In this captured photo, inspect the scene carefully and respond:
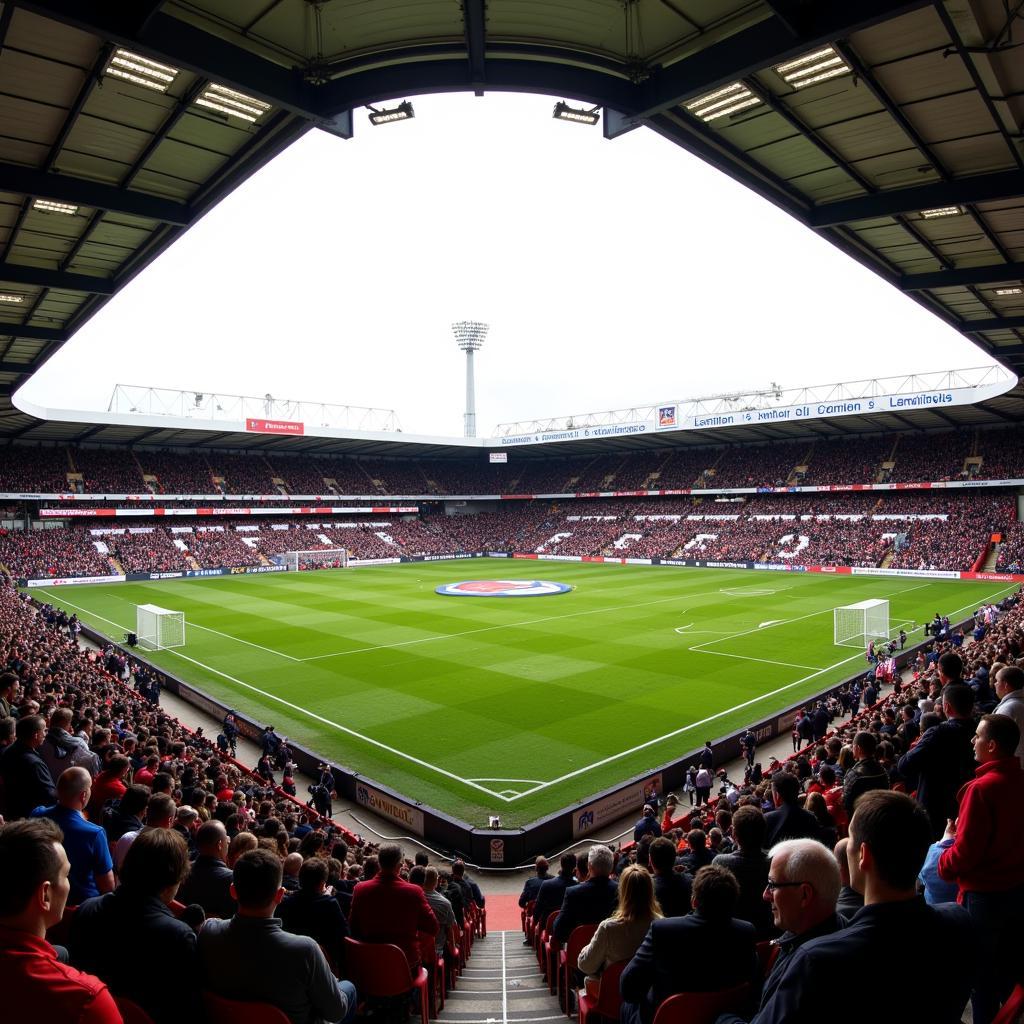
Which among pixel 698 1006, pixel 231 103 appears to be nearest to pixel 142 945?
pixel 698 1006

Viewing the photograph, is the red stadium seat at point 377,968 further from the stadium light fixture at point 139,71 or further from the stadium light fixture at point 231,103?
the stadium light fixture at point 139,71

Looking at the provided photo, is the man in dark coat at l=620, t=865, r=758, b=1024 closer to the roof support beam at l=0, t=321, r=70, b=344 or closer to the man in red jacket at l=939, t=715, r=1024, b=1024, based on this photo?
the man in red jacket at l=939, t=715, r=1024, b=1024

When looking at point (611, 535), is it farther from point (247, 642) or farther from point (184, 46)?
point (184, 46)

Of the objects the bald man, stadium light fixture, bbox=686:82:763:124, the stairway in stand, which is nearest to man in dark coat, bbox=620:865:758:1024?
the stairway in stand

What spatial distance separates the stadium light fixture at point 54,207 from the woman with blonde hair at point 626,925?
44.9 ft

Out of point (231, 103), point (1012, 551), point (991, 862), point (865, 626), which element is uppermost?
point (231, 103)

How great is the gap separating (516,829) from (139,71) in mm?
13371

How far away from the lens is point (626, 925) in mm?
4570

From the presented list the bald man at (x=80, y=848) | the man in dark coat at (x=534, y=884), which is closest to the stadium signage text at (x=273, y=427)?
the man in dark coat at (x=534, y=884)

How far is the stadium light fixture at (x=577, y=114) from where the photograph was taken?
31.6 feet

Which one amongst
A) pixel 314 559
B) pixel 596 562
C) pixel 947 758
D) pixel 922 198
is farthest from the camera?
pixel 596 562

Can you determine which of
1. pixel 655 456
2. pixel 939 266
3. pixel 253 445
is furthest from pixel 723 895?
pixel 655 456

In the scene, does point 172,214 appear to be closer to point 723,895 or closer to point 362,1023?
point 362,1023

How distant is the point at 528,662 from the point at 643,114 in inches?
829
